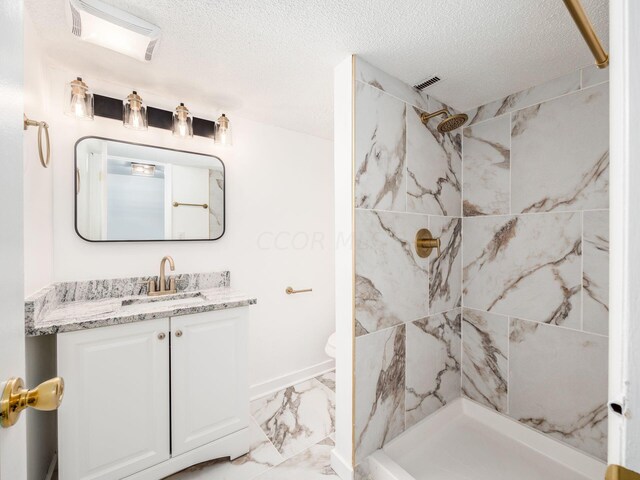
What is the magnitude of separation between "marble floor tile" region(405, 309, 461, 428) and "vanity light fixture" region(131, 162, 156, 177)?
1941 millimetres

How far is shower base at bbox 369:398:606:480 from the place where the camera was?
1.49m

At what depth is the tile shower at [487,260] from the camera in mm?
1490

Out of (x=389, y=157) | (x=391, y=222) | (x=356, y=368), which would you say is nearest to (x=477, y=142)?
(x=389, y=157)

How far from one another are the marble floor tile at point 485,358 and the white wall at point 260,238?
47.2 inches

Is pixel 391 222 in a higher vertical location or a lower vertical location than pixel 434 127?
lower

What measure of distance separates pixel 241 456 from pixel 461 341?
1.68m

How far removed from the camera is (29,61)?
3.87 feet

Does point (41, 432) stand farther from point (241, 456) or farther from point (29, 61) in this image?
point (29, 61)

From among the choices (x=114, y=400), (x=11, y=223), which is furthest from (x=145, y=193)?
(x=11, y=223)

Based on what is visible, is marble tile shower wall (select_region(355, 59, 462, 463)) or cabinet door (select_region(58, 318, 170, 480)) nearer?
cabinet door (select_region(58, 318, 170, 480))

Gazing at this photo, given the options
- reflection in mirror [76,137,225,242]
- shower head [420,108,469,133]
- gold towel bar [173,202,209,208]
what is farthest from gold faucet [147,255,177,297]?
shower head [420,108,469,133]

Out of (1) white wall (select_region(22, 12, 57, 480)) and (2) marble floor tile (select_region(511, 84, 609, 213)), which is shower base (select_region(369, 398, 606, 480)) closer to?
(2) marble floor tile (select_region(511, 84, 609, 213))

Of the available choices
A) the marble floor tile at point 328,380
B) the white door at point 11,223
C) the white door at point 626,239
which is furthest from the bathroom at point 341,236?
the white door at point 626,239

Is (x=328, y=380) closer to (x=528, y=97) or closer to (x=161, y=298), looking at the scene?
(x=161, y=298)
